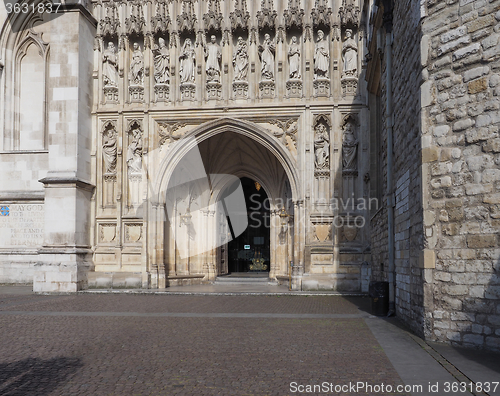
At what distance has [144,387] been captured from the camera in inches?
197

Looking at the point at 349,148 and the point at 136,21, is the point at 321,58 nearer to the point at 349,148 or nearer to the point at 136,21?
the point at 349,148

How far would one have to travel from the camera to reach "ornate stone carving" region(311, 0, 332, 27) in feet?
53.6

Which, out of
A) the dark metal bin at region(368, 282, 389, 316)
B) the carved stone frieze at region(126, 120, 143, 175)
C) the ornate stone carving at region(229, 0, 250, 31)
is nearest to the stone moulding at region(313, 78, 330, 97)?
the ornate stone carving at region(229, 0, 250, 31)

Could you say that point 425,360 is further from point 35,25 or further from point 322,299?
point 35,25

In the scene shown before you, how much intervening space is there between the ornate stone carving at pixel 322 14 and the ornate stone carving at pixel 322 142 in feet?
9.55

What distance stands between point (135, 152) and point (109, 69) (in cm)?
283

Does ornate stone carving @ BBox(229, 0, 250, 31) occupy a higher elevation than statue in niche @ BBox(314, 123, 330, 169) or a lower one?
higher

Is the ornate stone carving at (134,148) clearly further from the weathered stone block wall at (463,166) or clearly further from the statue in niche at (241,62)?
the weathered stone block wall at (463,166)

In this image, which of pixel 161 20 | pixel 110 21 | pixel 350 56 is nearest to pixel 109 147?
pixel 110 21

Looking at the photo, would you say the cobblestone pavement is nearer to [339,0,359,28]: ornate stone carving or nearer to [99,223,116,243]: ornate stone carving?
[99,223,116,243]: ornate stone carving

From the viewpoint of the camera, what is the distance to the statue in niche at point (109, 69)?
1720 cm

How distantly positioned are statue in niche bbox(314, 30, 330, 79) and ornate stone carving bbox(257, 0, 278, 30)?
1.52 metres

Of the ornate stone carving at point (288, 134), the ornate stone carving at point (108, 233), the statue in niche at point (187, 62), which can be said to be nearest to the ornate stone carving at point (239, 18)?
the statue in niche at point (187, 62)

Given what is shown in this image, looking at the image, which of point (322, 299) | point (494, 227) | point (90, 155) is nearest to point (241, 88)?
point (90, 155)
